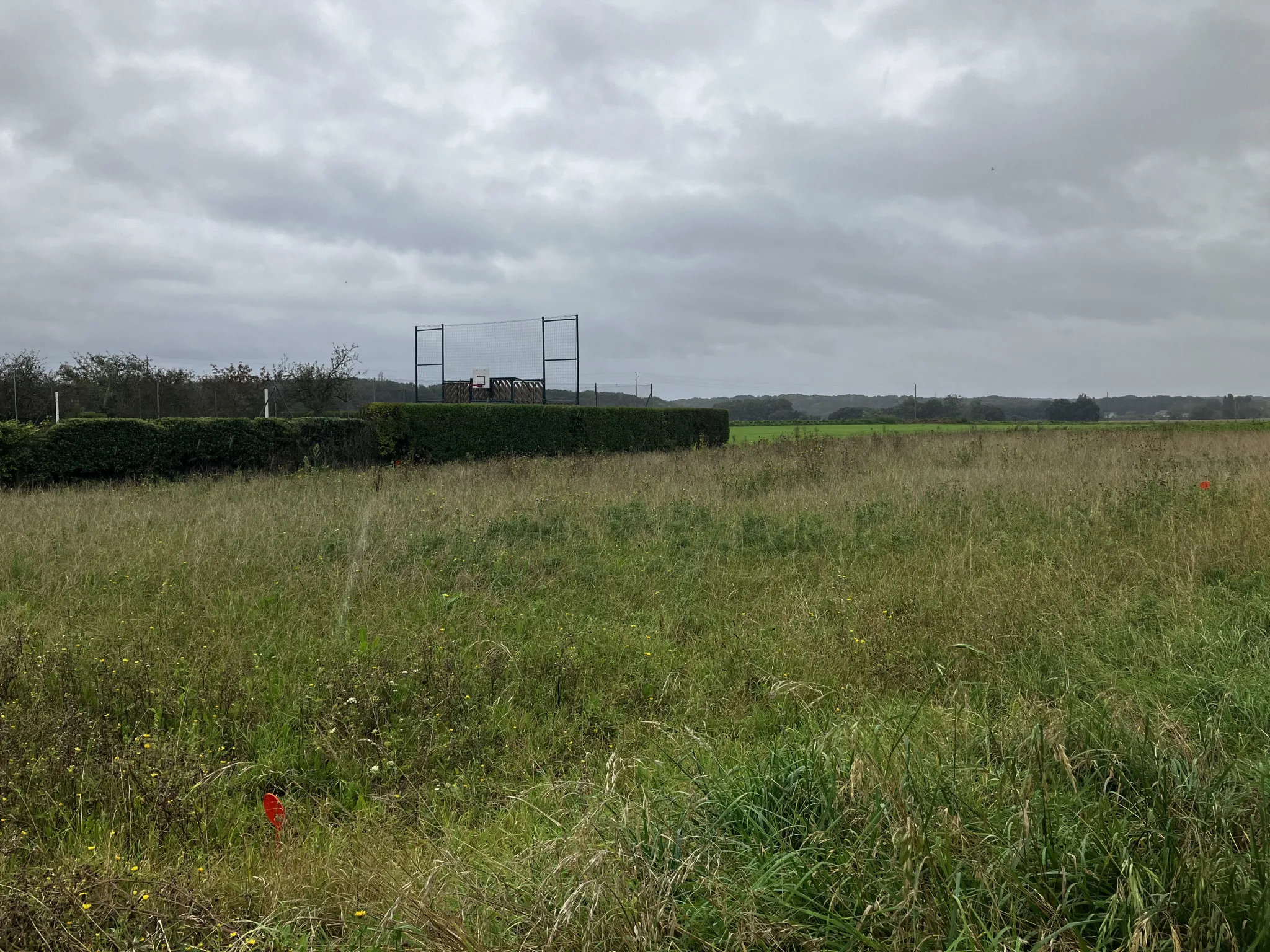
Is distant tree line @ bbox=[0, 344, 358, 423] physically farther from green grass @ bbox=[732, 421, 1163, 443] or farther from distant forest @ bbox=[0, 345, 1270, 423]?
green grass @ bbox=[732, 421, 1163, 443]

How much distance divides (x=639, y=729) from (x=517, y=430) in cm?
1547

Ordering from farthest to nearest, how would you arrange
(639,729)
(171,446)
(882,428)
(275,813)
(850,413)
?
1. (850,413)
2. (882,428)
3. (171,446)
4. (639,729)
5. (275,813)

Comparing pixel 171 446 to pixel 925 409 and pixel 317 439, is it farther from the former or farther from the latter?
pixel 925 409

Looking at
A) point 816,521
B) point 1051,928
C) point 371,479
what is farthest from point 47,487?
point 1051,928

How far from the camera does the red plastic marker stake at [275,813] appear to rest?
2914 millimetres

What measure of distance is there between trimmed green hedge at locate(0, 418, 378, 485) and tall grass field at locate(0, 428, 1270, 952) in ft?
15.3

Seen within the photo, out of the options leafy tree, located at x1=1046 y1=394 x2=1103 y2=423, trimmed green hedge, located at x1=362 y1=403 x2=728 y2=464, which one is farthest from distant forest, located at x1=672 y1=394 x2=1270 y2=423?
trimmed green hedge, located at x1=362 y1=403 x2=728 y2=464

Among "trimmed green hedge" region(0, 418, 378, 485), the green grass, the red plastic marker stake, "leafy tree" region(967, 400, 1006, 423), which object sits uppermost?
"leafy tree" region(967, 400, 1006, 423)

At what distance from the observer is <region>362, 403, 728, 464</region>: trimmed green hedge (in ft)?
55.9

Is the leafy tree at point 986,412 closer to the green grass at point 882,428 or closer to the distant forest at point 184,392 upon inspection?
the green grass at point 882,428

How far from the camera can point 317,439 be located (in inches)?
638

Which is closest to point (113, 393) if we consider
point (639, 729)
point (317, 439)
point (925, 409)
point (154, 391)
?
point (154, 391)

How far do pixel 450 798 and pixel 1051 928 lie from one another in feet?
7.77

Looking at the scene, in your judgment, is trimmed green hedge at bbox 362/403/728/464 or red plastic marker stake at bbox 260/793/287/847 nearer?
red plastic marker stake at bbox 260/793/287/847
